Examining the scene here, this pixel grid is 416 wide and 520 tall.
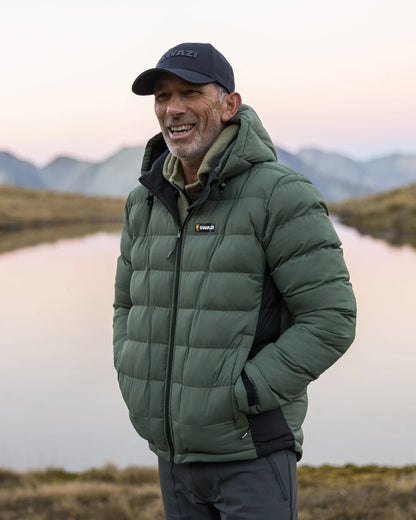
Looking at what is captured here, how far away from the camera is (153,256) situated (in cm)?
256

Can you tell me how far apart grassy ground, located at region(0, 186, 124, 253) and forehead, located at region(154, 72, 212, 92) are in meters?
36.8

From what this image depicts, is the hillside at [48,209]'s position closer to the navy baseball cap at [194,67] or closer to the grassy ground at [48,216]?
the grassy ground at [48,216]

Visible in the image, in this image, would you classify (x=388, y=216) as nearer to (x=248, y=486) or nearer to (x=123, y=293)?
(x=123, y=293)

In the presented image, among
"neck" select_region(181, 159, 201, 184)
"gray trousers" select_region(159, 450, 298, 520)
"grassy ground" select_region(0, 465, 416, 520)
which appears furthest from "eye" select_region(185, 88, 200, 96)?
"grassy ground" select_region(0, 465, 416, 520)

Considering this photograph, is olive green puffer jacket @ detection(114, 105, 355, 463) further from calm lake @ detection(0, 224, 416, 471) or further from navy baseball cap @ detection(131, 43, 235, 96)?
A: calm lake @ detection(0, 224, 416, 471)

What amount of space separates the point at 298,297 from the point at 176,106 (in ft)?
2.66

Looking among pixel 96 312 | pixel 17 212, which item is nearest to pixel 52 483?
pixel 96 312

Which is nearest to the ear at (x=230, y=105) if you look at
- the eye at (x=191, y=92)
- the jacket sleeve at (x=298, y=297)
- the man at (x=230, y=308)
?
the man at (x=230, y=308)

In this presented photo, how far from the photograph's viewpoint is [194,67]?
7.82ft

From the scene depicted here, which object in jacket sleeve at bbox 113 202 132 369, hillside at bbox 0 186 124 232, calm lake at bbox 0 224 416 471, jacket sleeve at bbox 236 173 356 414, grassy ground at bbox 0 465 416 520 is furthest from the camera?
hillside at bbox 0 186 124 232

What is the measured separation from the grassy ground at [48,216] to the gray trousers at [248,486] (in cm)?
3691

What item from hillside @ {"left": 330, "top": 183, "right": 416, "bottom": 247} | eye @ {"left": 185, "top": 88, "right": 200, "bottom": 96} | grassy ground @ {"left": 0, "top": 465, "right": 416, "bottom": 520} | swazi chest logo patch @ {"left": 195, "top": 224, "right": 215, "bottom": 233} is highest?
hillside @ {"left": 330, "top": 183, "right": 416, "bottom": 247}

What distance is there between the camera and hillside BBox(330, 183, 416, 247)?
44.4 m

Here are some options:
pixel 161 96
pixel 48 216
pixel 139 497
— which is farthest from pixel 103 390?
pixel 48 216
